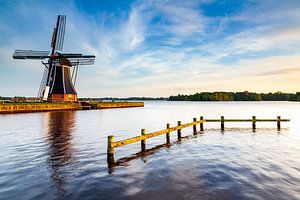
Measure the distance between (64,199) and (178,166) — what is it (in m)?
6.13

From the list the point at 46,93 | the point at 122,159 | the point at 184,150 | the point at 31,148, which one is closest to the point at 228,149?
the point at 184,150

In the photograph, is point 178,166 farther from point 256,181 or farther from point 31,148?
point 31,148

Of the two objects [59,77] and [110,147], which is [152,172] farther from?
[59,77]

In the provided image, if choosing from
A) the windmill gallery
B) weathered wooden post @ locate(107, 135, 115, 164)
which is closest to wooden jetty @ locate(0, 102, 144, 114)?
the windmill gallery

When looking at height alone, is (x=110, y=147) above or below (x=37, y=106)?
below

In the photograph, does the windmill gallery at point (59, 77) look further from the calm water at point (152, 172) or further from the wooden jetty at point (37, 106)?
the calm water at point (152, 172)

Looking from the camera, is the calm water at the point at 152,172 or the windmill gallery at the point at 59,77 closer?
the calm water at the point at 152,172

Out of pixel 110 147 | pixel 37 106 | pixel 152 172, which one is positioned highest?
pixel 37 106

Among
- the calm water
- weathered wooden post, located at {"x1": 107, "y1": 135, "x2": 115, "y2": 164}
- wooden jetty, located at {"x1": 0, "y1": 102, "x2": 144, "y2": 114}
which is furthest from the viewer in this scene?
wooden jetty, located at {"x1": 0, "y1": 102, "x2": 144, "y2": 114}

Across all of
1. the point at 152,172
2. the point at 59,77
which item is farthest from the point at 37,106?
the point at 152,172

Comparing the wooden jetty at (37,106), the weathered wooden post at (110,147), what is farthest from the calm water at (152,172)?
the wooden jetty at (37,106)

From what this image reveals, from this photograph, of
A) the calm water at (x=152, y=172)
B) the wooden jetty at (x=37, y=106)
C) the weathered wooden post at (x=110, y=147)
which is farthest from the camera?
the wooden jetty at (x=37, y=106)

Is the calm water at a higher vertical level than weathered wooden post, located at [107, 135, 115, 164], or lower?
lower

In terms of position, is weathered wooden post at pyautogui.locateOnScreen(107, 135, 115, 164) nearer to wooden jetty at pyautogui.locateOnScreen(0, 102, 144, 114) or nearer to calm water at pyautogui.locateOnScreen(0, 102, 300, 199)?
calm water at pyautogui.locateOnScreen(0, 102, 300, 199)
